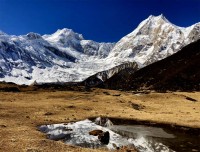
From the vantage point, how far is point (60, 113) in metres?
57.6

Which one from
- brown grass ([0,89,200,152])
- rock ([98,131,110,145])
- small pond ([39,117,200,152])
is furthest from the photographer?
rock ([98,131,110,145])

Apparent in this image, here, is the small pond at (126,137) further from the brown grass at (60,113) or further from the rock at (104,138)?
the brown grass at (60,113)

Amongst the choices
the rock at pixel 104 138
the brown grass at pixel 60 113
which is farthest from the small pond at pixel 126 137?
the brown grass at pixel 60 113

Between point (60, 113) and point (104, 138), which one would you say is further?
point (60, 113)

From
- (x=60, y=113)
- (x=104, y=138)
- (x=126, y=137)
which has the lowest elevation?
(x=126, y=137)

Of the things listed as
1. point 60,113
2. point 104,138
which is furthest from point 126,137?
point 60,113

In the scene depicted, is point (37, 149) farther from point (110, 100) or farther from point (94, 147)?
point (110, 100)

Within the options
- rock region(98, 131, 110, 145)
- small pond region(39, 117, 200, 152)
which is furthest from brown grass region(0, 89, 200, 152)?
rock region(98, 131, 110, 145)

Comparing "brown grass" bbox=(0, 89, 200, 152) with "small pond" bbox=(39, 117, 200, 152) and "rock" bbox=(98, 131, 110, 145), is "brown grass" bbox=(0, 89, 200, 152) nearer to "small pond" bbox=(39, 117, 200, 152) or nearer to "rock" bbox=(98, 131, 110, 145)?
"small pond" bbox=(39, 117, 200, 152)

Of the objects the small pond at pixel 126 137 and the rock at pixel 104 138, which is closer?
the small pond at pixel 126 137

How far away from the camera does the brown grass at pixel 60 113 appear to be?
32969 millimetres

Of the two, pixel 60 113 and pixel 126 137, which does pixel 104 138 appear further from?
pixel 60 113

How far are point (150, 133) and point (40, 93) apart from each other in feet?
157

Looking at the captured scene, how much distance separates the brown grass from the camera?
3297cm
